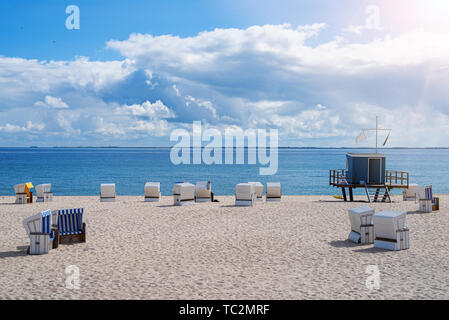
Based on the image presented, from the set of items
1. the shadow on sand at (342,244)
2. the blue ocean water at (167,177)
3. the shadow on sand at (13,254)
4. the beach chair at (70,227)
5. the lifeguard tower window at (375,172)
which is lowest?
the blue ocean water at (167,177)

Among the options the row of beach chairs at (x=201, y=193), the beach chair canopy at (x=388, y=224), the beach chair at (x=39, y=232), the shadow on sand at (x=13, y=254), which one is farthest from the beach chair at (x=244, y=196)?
the shadow on sand at (x=13, y=254)

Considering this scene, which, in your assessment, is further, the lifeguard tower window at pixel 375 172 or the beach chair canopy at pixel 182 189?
the lifeguard tower window at pixel 375 172

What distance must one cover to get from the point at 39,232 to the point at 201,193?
1281 centimetres

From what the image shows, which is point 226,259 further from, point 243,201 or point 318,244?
point 243,201

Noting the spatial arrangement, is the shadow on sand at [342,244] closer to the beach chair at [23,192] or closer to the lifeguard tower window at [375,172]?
the lifeguard tower window at [375,172]

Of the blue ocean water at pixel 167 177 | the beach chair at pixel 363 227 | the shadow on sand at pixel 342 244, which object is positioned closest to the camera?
the shadow on sand at pixel 342 244

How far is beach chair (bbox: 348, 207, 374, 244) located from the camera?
35.5ft

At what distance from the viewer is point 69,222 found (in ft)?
36.0

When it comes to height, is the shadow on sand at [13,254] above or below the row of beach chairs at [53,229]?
below

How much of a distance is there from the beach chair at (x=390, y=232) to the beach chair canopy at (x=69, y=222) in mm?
8027

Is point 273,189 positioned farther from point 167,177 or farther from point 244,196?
point 167,177

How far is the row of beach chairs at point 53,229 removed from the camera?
9734 millimetres

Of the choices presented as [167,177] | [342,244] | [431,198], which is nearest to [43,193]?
[342,244]
